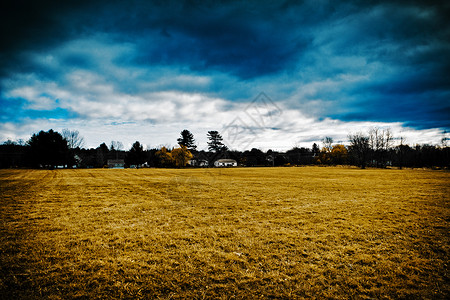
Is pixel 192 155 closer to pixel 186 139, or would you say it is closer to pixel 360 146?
pixel 186 139

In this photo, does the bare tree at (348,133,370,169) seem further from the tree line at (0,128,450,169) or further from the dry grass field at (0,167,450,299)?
the dry grass field at (0,167,450,299)

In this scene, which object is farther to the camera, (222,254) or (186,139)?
(186,139)

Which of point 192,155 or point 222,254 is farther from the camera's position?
point 192,155

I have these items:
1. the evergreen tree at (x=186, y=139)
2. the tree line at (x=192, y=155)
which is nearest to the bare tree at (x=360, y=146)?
the tree line at (x=192, y=155)

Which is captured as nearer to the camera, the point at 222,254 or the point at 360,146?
the point at 222,254

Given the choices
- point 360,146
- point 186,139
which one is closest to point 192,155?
point 186,139

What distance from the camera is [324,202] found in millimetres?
12320

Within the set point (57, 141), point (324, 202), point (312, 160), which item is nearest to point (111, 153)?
point (57, 141)

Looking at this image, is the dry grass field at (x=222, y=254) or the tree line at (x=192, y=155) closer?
the dry grass field at (x=222, y=254)

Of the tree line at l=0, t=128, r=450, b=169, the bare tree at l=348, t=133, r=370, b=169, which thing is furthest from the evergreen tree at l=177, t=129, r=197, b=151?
the bare tree at l=348, t=133, r=370, b=169

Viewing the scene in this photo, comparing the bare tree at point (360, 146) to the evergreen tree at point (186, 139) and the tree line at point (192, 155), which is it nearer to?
the tree line at point (192, 155)

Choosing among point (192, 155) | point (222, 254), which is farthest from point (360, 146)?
point (222, 254)

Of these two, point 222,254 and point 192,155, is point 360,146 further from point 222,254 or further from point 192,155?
point 222,254

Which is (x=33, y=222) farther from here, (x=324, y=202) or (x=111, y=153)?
(x=111, y=153)
